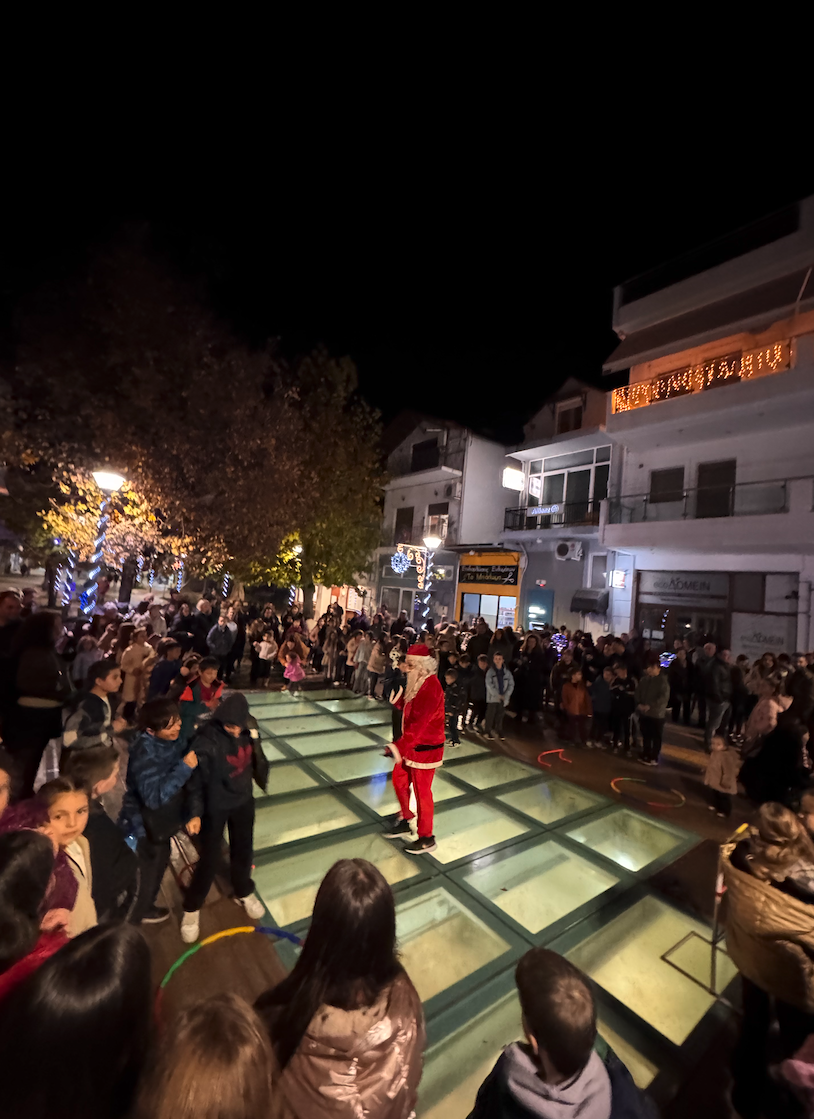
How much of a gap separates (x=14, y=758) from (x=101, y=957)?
428cm

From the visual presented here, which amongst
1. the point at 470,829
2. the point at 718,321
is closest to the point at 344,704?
the point at 470,829

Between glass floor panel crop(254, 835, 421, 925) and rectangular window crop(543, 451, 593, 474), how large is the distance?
57.7 ft

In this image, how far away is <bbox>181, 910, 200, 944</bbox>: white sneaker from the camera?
334 centimetres

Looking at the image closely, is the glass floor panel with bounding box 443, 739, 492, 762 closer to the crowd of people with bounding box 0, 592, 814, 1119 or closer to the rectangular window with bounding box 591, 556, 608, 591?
the crowd of people with bounding box 0, 592, 814, 1119

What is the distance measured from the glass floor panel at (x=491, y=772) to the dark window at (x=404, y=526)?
741 inches

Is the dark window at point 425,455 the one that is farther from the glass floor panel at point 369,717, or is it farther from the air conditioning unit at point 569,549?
the glass floor panel at point 369,717

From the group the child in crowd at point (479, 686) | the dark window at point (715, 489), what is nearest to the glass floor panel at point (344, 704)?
the child in crowd at point (479, 686)

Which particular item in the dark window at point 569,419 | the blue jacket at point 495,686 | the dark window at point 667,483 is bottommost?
the blue jacket at point 495,686

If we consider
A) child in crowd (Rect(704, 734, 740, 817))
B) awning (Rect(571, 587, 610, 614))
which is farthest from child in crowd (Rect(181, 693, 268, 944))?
awning (Rect(571, 587, 610, 614))

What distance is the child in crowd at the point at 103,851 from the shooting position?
253 centimetres

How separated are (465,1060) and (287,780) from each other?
3.94m

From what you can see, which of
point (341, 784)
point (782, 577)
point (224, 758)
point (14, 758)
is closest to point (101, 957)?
point (224, 758)

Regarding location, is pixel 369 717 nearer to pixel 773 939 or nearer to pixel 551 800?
pixel 551 800

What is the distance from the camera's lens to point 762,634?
12.6 metres
